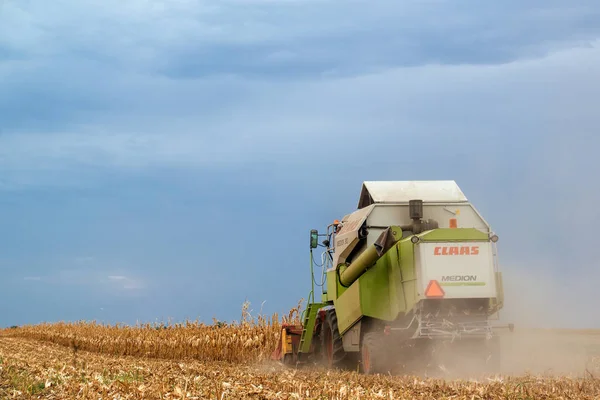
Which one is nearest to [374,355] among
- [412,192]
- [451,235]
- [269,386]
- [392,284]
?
[392,284]

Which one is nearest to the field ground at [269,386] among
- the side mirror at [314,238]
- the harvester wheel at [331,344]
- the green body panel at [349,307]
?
the green body panel at [349,307]

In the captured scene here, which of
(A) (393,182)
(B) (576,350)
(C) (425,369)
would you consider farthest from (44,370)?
(B) (576,350)

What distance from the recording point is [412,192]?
15219mm

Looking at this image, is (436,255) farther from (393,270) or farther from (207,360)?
(207,360)

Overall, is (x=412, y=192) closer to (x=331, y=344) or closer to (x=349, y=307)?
(x=349, y=307)

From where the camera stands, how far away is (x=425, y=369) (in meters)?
12.5

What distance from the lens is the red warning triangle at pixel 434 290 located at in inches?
476

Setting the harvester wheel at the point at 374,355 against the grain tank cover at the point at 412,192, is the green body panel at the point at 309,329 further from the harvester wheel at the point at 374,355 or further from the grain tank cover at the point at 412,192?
the harvester wheel at the point at 374,355

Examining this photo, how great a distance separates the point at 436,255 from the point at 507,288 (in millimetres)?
2570

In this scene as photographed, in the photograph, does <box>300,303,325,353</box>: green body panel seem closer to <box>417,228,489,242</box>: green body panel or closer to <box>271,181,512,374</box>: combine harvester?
<box>271,181,512,374</box>: combine harvester

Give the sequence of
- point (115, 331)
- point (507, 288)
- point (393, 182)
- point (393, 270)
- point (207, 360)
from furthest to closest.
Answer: point (115, 331) < point (207, 360) < point (393, 182) < point (507, 288) < point (393, 270)

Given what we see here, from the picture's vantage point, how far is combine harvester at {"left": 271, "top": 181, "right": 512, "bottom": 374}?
12289 mm

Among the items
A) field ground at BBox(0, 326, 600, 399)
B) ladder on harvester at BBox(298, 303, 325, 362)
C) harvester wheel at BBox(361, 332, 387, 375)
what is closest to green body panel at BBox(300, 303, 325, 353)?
ladder on harvester at BBox(298, 303, 325, 362)

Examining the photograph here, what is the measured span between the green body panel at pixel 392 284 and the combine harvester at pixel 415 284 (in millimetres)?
18
